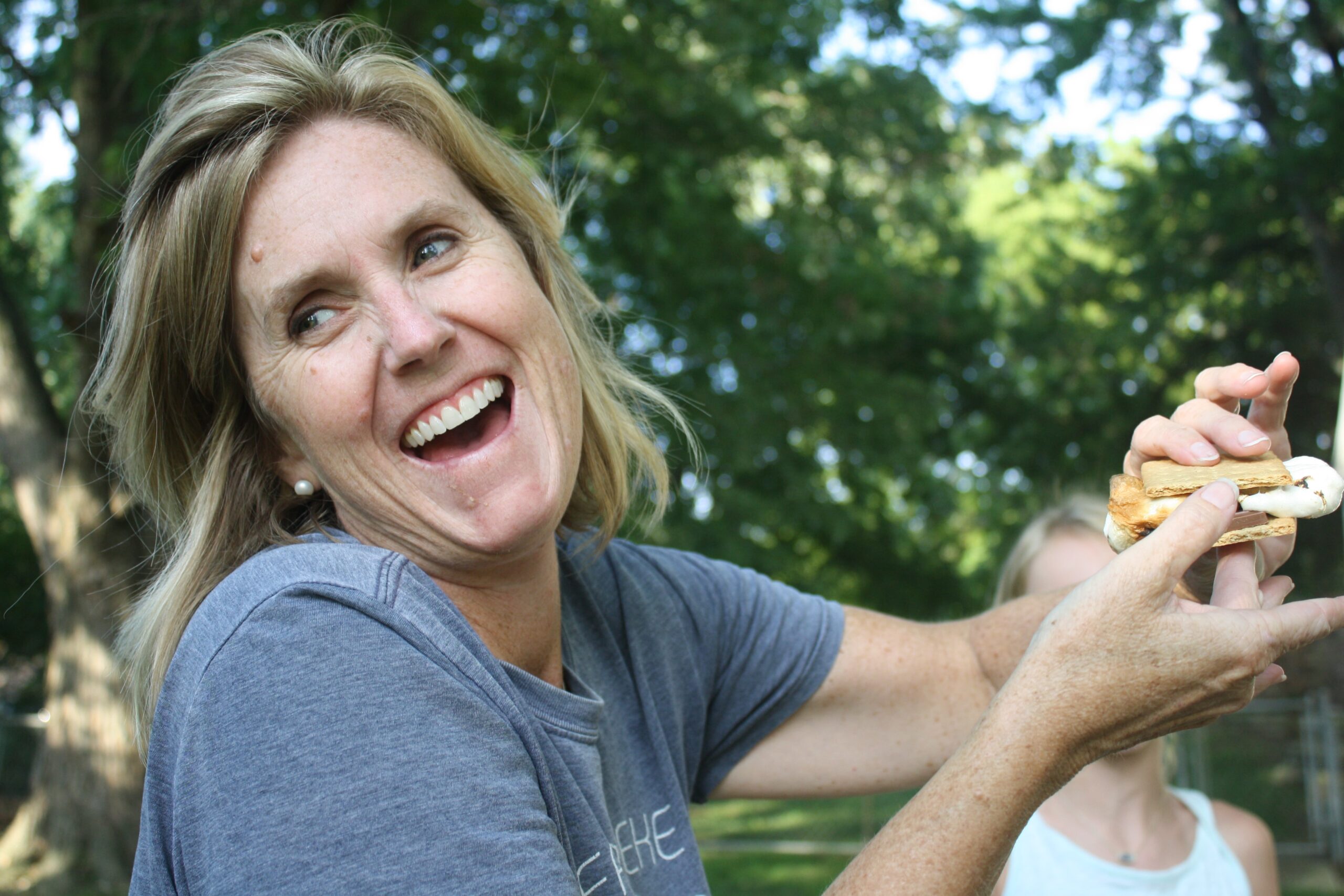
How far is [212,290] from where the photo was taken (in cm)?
189

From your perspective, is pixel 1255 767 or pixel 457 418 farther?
pixel 1255 767

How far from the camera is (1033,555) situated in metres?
3.33

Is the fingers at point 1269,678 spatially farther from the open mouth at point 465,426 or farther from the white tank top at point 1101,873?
the white tank top at point 1101,873

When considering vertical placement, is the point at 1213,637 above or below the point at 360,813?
above

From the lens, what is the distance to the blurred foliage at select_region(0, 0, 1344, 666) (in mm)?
8094

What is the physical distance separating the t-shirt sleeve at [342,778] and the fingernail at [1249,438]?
1.18 meters

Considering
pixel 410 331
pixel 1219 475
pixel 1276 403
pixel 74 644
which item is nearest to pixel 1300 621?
pixel 1219 475

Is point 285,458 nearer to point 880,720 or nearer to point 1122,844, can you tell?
point 880,720

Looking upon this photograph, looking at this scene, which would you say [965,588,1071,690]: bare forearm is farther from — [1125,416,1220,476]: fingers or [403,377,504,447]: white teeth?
[403,377,504,447]: white teeth

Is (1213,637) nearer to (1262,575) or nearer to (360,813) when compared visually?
(1262,575)

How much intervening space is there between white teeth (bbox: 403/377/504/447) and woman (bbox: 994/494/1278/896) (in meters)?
1.71

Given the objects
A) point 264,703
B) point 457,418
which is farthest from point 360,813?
A: point 457,418

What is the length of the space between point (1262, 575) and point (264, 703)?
5.19ft

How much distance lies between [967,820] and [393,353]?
110 centimetres
